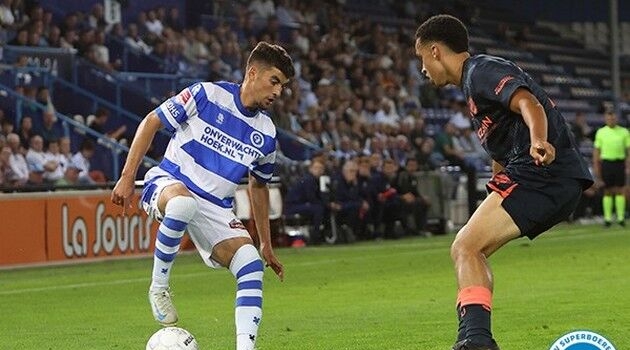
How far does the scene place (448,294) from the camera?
14.8 metres

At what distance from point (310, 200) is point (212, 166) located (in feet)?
49.9

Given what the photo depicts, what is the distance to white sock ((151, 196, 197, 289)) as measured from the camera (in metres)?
9.21

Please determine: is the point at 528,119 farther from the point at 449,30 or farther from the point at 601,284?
the point at 601,284

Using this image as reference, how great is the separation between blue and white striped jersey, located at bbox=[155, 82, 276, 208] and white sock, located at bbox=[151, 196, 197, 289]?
0.78ft

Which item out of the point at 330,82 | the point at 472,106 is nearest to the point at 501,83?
the point at 472,106

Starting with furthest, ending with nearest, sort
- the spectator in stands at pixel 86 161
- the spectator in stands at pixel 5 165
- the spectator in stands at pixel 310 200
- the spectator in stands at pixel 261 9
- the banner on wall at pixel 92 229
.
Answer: the spectator in stands at pixel 261 9, the spectator in stands at pixel 310 200, the spectator in stands at pixel 86 161, the spectator in stands at pixel 5 165, the banner on wall at pixel 92 229

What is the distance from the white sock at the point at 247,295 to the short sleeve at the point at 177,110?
0.92m

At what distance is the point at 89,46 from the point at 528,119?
1973cm

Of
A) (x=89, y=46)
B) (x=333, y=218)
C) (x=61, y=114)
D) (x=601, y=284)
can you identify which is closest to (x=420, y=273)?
(x=601, y=284)

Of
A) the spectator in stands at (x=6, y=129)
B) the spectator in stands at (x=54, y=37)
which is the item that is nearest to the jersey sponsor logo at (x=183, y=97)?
the spectator in stands at (x=6, y=129)

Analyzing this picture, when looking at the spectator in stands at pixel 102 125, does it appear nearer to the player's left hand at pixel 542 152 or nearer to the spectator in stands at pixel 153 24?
the spectator in stands at pixel 153 24

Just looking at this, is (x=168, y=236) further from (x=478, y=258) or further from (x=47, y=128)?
(x=47, y=128)

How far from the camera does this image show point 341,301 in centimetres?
1431

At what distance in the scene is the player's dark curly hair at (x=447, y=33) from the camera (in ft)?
26.7
